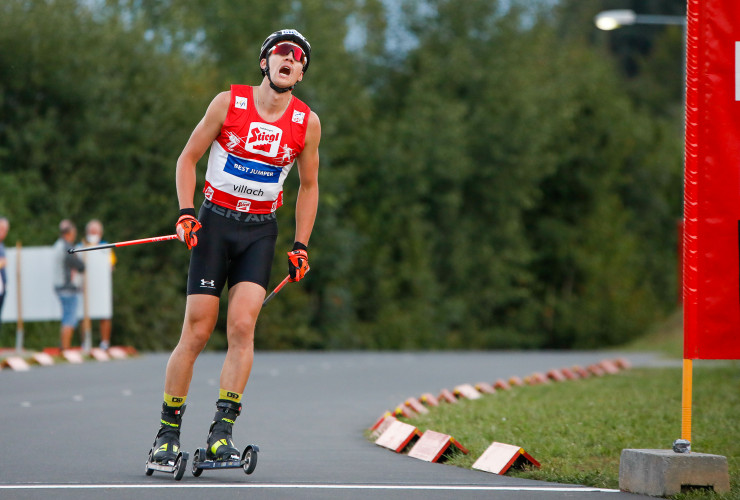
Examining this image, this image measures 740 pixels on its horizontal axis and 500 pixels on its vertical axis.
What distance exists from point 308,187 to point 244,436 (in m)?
2.72

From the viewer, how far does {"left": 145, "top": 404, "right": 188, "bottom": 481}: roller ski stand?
20.9 ft

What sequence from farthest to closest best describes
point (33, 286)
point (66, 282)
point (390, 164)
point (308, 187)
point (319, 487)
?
1. point (390, 164)
2. point (33, 286)
3. point (66, 282)
4. point (308, 187)
5. point (319, 487)

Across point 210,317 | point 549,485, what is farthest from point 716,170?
point 210,317

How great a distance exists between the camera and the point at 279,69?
6.54 metres

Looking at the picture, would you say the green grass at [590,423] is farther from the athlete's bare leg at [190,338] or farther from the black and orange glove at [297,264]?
the athlete's bare leg at [190,338]

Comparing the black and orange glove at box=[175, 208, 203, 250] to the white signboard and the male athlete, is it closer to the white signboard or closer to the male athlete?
the male athlete

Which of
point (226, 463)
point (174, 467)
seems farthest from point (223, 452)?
point (174, 467)

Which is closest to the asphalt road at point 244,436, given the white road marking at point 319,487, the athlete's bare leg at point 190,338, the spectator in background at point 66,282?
the white road marking at point 319,487

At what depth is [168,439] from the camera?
6.44 metres

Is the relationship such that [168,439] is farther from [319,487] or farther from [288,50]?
[288,50]

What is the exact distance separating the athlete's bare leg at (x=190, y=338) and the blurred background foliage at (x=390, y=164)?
15004 mm

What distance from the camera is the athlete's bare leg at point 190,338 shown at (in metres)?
6.46

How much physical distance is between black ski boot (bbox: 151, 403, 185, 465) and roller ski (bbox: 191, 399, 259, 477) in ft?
0.43

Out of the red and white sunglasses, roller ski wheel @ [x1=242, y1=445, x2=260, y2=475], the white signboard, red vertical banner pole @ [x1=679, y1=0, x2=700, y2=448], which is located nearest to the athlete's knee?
roller ski wheel @ [x1=242, y1=445, x2=260, y2=475]
